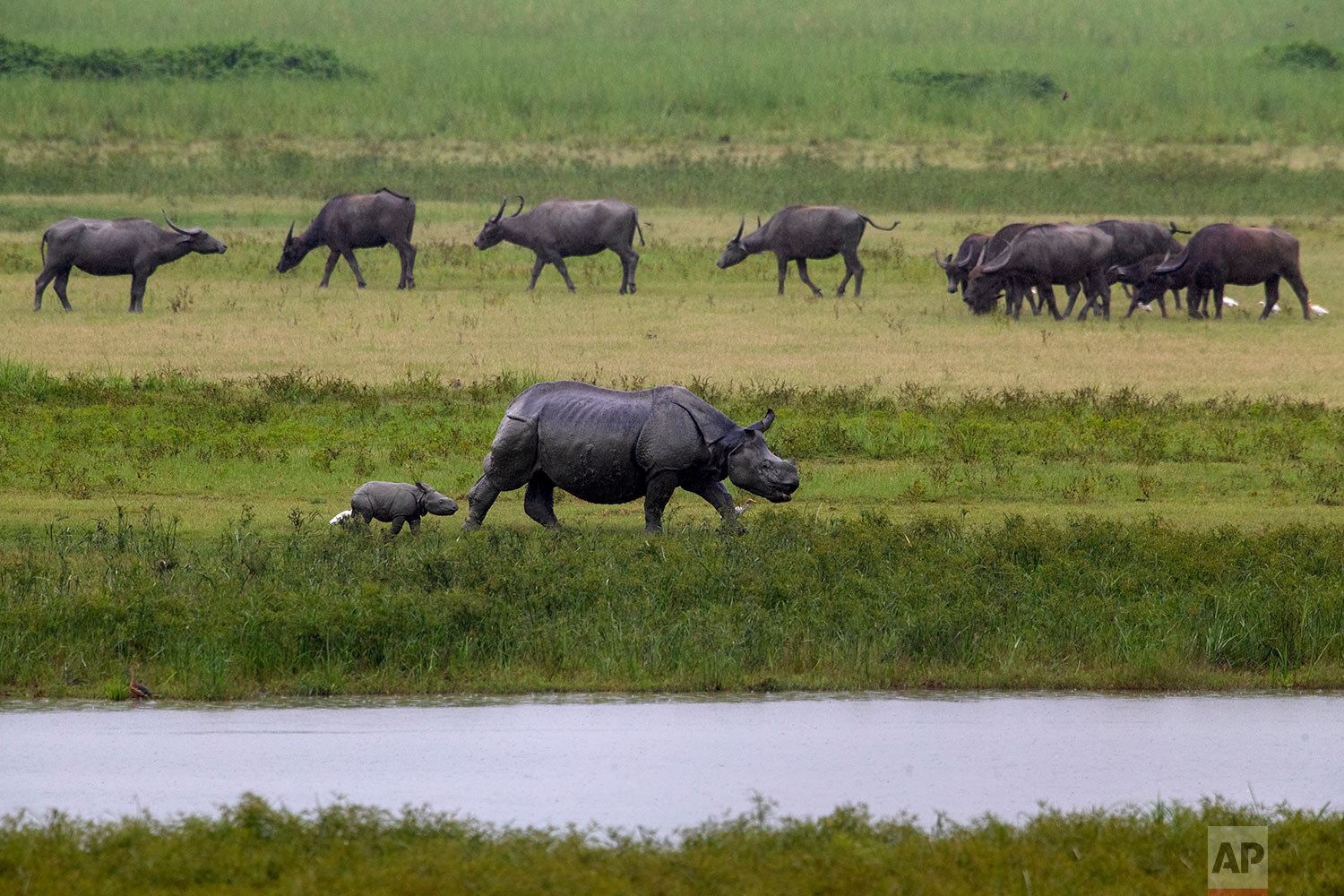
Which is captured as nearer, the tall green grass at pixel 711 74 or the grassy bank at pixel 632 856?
the grassy bank at pixel 632 856

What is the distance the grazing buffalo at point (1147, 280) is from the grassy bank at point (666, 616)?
16974 millimetres

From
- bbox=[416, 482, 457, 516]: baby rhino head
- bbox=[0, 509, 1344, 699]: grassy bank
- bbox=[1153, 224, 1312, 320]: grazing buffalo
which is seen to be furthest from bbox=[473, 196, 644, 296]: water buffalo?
bbox=[0, 509, 1344, 699]: grassy bank

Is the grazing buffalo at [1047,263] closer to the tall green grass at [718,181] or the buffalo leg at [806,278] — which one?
the buffalo leg at [806,278]

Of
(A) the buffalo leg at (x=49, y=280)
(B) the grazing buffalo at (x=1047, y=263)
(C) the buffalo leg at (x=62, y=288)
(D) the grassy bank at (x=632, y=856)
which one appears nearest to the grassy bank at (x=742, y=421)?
(D) the grassy bank at (x=632, y=856)

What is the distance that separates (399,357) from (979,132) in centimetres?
3577

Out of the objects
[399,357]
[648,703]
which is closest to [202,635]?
[648,703]

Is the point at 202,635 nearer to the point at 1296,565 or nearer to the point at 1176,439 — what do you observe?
the point at 1296,565

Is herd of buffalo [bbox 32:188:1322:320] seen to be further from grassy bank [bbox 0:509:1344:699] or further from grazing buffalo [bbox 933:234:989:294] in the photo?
grassy bank [bbox 0:509:1344:699]

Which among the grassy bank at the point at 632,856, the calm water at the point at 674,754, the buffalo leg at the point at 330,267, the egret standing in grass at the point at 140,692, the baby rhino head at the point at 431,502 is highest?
the grassy bank at the point at 632,856

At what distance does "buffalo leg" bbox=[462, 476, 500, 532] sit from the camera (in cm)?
1196

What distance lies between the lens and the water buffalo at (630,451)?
11672 mm

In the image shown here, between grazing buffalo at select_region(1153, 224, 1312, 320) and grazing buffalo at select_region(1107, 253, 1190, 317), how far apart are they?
13 cm

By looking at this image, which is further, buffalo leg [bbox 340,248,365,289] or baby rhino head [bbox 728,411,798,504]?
buffalo leg [bbox 340,248,365,289]

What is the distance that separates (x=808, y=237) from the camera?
29.7m
